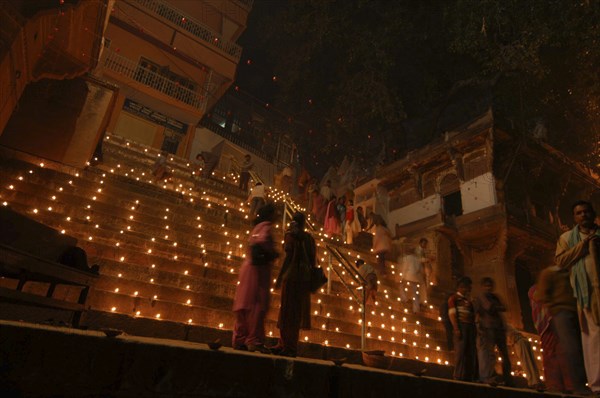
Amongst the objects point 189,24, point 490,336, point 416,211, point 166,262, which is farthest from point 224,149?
point 490,336

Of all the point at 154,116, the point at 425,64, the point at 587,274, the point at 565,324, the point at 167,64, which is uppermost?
the point at 425,64

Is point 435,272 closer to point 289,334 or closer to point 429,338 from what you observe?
point 429,338

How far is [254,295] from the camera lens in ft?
13.8

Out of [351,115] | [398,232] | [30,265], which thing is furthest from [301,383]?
[351,115]

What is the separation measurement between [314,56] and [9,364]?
25.4 metres

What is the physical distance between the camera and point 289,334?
407 centimetres

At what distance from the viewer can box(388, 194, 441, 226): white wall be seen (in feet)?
60.5

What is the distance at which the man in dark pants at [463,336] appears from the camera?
550cm

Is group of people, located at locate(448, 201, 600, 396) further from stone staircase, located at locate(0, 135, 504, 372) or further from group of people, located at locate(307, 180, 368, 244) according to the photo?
group of people, located at locate(307, 180, 368, 244)

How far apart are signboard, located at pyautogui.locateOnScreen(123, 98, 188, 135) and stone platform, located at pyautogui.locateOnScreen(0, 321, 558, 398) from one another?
2088cm

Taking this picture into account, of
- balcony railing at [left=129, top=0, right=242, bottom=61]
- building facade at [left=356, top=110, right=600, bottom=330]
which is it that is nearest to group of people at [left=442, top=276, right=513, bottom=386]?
building facade at [left=356, top=110, right=600, bottom=330]

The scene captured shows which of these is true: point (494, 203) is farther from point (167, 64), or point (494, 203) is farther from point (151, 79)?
point (167, 64)

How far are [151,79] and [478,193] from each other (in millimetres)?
18183

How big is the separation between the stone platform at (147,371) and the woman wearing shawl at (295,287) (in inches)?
57.5
